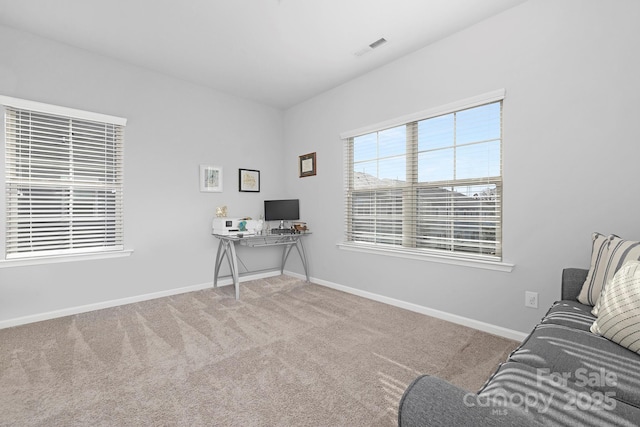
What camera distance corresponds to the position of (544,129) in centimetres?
227

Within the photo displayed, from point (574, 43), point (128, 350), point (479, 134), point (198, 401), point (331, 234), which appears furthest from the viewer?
point (331, 234)

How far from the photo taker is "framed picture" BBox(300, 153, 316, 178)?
168 inches

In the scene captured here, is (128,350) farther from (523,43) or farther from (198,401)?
(523,43)

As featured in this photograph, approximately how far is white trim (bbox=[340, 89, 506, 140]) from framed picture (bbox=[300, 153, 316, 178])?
690 millimetres

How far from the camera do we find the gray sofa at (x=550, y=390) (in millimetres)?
700

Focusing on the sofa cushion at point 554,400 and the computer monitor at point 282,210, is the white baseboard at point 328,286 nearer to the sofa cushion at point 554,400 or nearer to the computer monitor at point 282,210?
the computer monitor at point 282,210

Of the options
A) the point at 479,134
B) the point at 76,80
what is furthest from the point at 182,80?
the point at 479,134

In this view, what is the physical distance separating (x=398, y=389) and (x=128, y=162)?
A: 349cm

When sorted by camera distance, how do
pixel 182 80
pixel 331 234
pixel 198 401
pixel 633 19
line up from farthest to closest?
1. pixel 331 234
2. pixel 182 80
3. pixel 633 19
4. pixel 198 401

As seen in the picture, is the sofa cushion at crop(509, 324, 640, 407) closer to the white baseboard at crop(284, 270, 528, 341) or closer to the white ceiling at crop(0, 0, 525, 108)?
the white baseboard at crop(284, 270, 528, 341)

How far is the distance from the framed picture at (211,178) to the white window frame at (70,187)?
0.91 metres

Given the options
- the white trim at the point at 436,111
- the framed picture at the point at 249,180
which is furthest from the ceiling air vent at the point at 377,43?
the framed picture at the point at 249,180

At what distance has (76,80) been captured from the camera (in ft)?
9.98

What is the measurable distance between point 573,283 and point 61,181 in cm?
443
